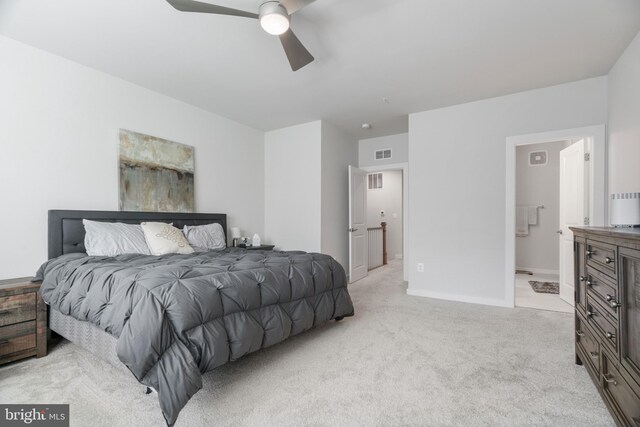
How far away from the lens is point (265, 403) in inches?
67.7

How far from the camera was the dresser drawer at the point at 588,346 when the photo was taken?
5.72 ft

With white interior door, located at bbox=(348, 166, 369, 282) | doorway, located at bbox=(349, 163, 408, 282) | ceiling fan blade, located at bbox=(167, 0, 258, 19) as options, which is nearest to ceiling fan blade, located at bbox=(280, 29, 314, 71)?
ceiling fan blade, located at bbox=(167, 0, 258, 19)

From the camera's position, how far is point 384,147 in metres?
5.41

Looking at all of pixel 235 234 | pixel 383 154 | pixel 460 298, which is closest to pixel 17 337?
pixel 235 234

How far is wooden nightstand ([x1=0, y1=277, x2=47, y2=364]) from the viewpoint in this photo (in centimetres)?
214

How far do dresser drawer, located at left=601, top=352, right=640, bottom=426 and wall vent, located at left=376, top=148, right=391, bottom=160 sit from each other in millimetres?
4170

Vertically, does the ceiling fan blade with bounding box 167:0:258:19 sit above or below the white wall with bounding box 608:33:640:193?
above

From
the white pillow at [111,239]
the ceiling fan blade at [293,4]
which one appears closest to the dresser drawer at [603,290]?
the ceiling fan blade at [293,4]

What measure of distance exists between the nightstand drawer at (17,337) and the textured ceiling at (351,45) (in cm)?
231

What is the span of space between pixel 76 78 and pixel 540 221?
23.4 ft

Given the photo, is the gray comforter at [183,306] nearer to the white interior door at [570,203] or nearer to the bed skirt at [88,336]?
the bed skirt at [88,336]

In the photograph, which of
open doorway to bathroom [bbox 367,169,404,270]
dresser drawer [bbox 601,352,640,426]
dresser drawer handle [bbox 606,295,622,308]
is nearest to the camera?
dresser drawer [bbox 601,352,640,426]

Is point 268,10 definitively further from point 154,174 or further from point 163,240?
point 154,174

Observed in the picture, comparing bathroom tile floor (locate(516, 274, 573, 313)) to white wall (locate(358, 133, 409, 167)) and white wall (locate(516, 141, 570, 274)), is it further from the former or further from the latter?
white wall (locate(358, 133, 409, 167))
